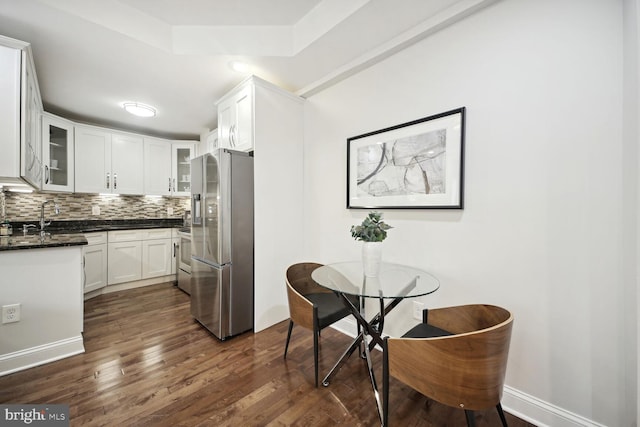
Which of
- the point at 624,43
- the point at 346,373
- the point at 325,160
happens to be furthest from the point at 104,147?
the point at 624,43

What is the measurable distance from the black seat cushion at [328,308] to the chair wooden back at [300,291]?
0.30 ft

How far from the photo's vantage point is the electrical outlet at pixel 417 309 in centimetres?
189

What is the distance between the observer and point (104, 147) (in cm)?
368

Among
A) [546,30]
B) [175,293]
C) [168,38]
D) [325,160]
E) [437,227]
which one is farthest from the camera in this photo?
[175,293]

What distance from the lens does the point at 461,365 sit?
3.51ft

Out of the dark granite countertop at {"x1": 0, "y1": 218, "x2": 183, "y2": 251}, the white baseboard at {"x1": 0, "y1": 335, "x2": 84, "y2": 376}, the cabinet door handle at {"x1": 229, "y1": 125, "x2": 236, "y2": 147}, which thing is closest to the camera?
the white baseboard at {"x1": 0, "y1": 335, "x2": 84, "y2": 376}

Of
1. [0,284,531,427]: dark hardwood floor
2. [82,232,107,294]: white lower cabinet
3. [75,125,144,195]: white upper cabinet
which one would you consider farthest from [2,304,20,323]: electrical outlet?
[75,125,144,195]: white upper cabinet

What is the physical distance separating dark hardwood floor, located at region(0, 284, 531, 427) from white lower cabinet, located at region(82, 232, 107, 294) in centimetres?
112

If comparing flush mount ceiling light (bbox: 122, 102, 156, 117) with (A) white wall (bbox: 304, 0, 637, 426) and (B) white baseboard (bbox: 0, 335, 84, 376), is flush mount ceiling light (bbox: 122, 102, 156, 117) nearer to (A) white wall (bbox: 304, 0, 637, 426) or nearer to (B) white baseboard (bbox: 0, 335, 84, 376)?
(B) white baseboard (bbox: 0, 335, 84, 376)

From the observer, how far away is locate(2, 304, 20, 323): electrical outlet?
1775mm

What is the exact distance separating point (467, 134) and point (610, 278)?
1052mm

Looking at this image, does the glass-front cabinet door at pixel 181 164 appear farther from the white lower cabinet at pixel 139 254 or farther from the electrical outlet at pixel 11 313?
the electrical outlet at pixel 11 313

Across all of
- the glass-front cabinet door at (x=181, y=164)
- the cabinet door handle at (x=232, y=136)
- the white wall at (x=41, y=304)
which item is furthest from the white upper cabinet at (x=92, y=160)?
the cabinet door handle at (x=232, y=136)

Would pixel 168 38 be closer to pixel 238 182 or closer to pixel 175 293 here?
pixel 238 182
